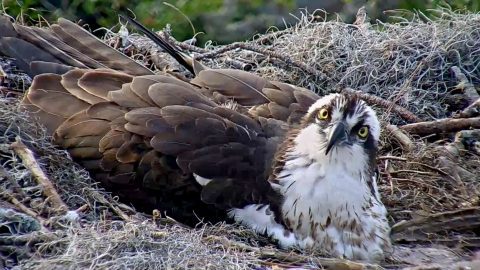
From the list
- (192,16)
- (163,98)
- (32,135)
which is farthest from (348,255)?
(192,16)

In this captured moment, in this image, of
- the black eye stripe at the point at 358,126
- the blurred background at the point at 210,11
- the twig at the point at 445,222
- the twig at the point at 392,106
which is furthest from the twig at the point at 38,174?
the blurred background at the point at 210,11

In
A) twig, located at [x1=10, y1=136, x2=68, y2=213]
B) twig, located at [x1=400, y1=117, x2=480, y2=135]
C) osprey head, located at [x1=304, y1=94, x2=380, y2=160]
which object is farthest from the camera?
twig, located at [x1=400, y1=117, x2=480, y2=135]

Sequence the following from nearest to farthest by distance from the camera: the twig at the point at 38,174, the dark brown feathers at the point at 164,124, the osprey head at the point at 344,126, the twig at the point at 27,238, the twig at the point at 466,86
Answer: the twig at the point at 27,238, the twig at the point at 38,174, the osprey head at the point at 344,126, the dark brown feathers at the point at 164,124, the twig at the point at 466,86

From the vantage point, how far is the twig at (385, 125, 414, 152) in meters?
6.71

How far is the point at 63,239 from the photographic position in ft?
17.3

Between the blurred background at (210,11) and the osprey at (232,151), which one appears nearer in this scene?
the osprey at (232,151)

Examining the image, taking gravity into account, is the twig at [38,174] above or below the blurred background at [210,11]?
below

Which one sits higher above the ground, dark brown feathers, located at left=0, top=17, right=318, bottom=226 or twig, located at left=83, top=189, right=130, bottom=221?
dark brown feathers, located at left=0, top=17, right=318, bottom=226

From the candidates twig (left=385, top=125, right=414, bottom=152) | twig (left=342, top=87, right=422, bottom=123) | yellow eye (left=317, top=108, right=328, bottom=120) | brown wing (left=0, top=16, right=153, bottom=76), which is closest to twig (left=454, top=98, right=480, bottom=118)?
twig (left=342, top=87, right=422, bottom=123)

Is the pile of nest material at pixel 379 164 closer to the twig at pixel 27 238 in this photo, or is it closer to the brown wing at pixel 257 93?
the twig at pixel 27 238

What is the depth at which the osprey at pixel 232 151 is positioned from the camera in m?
5.86

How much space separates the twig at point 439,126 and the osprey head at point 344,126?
3.17ft

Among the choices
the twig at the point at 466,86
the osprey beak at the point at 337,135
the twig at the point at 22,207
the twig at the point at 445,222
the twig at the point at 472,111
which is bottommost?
the twig at the point at 22,207

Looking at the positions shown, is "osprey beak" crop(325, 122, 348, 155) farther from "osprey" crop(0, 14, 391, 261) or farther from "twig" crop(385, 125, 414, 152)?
"twig" crop(385, 125, 414, 152)
